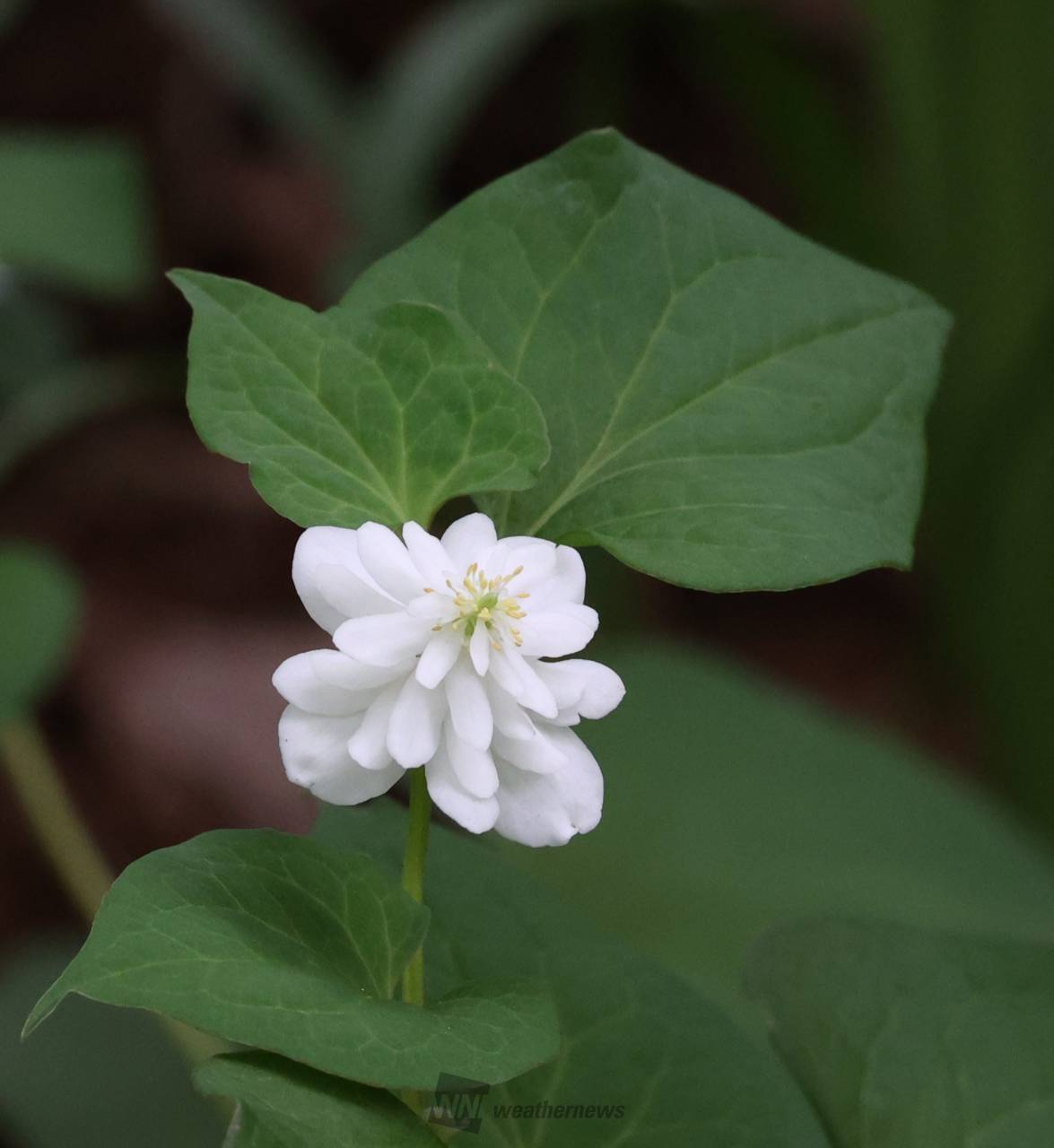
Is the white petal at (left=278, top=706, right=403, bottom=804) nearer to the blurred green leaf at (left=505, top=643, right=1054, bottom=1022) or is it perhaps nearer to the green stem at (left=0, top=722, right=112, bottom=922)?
the green stem at (left=0, top=722, right=112, bottom=922)

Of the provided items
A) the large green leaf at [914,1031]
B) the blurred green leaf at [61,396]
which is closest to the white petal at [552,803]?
the large green leaf at [914,1031]

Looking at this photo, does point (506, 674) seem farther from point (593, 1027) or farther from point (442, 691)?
point (593, 1027)

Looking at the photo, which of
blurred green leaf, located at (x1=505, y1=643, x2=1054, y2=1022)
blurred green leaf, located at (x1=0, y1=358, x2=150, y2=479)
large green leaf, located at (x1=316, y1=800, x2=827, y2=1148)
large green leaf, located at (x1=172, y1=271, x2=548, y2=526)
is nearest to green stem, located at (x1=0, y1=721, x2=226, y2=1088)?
blurred green leaf, located at (x1=505, y1=643, x2=1054, y2=1022)

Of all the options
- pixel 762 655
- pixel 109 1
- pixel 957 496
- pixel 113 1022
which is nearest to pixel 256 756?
pixel 113 1022

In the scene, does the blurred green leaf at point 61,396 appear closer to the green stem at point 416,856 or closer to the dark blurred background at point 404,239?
the dark blurred background at point 404,239

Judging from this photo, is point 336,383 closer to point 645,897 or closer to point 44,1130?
point 645,897
